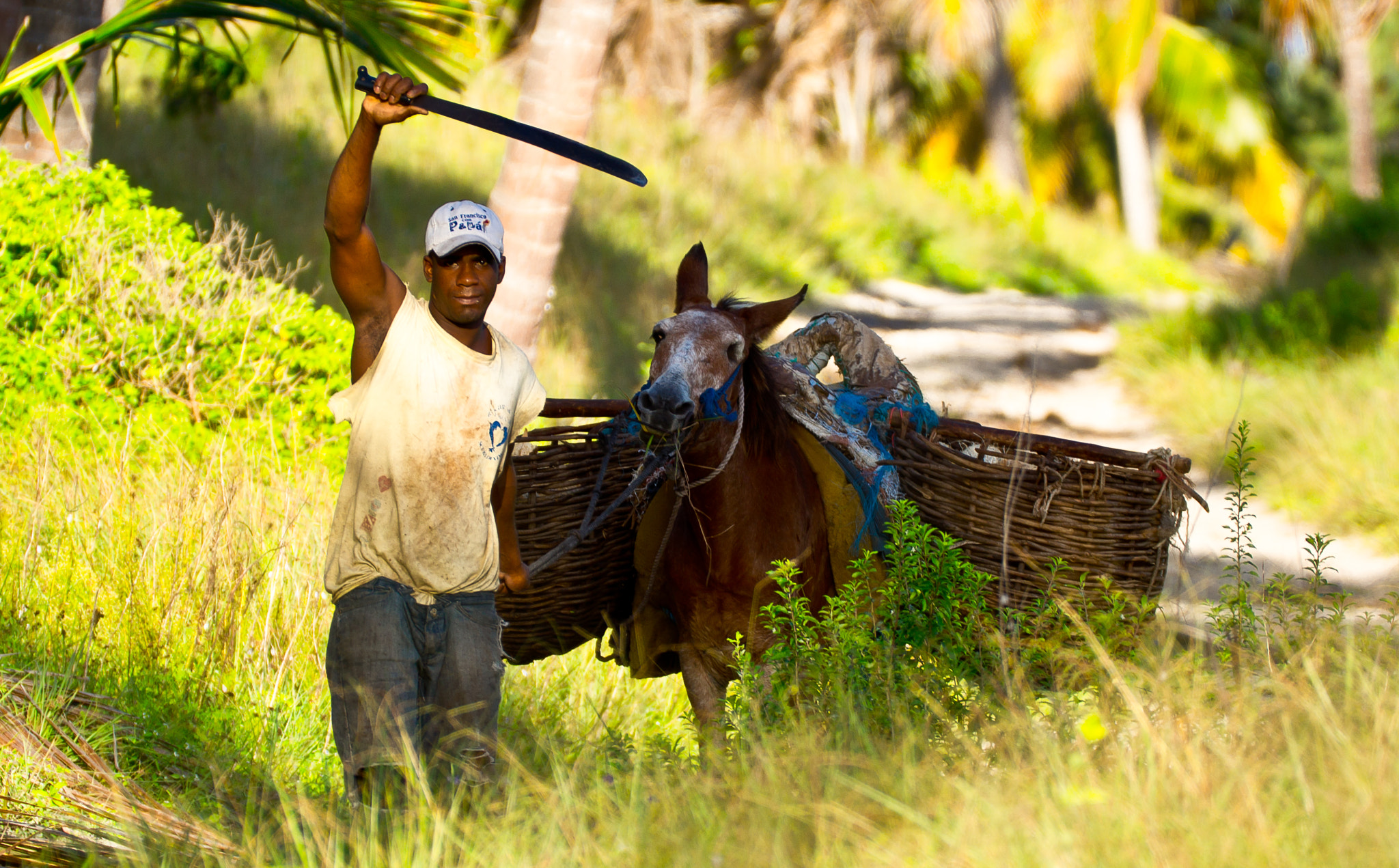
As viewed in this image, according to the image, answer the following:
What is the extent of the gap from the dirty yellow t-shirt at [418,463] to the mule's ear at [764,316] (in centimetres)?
133

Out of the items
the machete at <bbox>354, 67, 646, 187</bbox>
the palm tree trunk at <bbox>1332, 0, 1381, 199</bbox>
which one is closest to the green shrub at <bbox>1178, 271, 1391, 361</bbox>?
the palm tree trunk at <bbox>1332, 0, 1381, 199</bbox>

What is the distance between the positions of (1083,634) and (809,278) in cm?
1462

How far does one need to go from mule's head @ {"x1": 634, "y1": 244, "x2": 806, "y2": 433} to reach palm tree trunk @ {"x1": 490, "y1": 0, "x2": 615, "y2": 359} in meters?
2.73

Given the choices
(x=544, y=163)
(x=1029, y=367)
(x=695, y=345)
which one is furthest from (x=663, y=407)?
(x=1029, y=367)

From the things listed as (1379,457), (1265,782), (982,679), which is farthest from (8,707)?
(1379,457)

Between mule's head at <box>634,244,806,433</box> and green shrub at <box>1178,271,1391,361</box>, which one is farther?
green shrub at <box>1178,271,1391,361</box>

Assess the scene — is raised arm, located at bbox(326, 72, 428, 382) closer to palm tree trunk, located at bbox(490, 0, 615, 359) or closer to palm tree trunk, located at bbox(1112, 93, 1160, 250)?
palm tree trunk, located at bbox(490, 0, 615, 359)

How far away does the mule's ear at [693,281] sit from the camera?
4.60 m

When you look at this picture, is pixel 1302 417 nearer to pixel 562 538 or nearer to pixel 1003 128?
pixel 562 538

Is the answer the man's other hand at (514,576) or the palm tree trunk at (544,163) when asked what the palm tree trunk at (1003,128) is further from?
the man's other hand at (514,576)

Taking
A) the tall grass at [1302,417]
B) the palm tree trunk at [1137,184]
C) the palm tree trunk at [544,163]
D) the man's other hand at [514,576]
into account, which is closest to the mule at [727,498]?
the man's other hand at [514,576]

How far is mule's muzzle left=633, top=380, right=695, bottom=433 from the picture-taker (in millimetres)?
3877

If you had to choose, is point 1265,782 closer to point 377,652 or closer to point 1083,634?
point 1083,634

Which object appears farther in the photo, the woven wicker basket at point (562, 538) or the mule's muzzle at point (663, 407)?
the woven wicker basket at point (562, 538)
